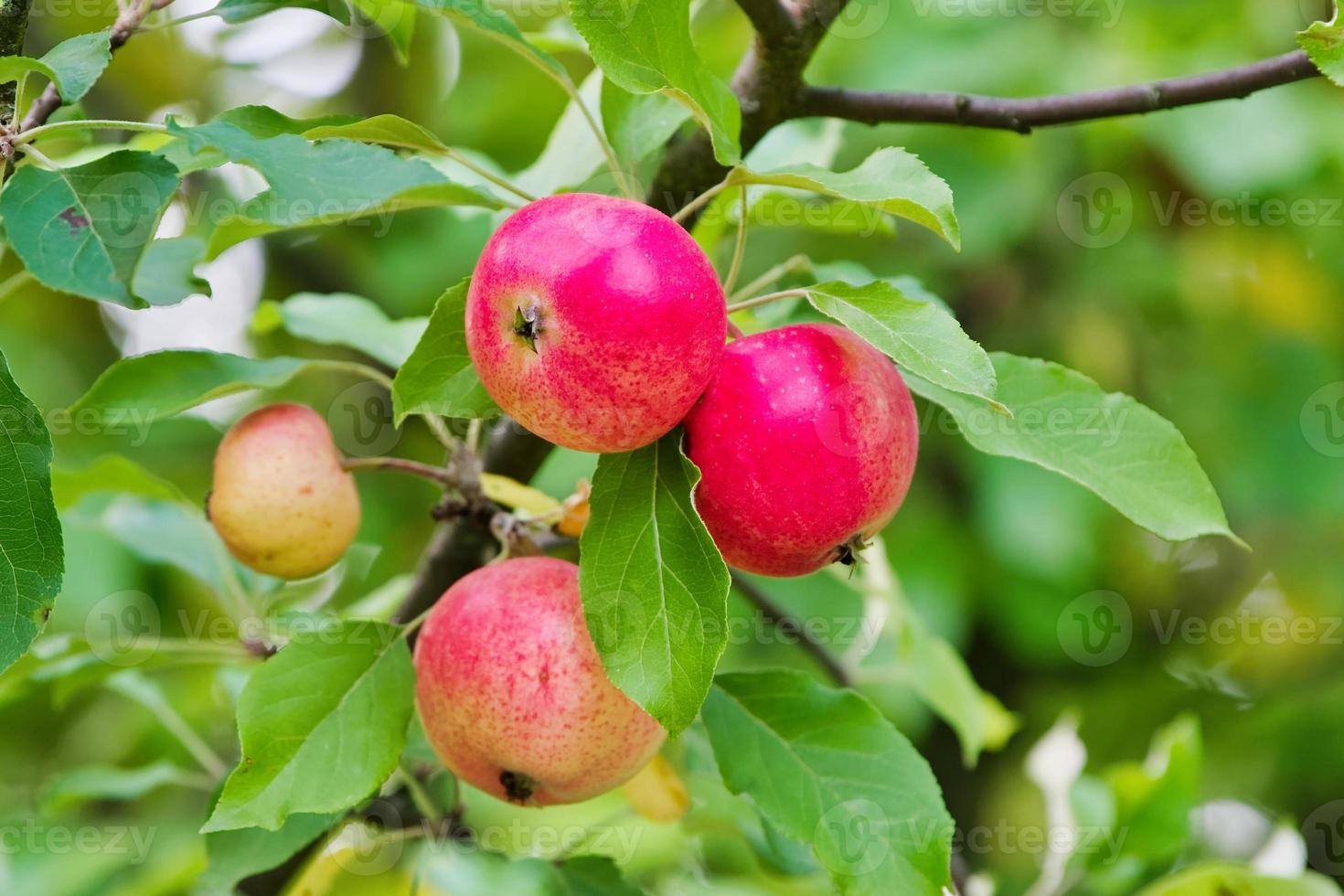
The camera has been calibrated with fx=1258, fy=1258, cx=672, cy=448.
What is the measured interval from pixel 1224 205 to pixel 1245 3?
0.57 meters

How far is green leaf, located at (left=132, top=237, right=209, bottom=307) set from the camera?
1.11 metres

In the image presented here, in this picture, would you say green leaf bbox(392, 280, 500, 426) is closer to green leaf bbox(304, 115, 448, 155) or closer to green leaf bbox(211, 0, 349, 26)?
green leaf bbox(304, 115, 448, 155)

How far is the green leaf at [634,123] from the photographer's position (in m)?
1.28

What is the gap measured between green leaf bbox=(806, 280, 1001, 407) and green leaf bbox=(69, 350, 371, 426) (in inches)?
25.5

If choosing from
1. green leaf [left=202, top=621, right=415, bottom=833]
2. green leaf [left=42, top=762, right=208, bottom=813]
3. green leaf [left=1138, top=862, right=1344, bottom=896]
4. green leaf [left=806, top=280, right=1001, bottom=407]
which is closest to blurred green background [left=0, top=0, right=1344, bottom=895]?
green leaf [left=42, top=762, right=208, bottom=813]

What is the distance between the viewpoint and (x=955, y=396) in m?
1.15

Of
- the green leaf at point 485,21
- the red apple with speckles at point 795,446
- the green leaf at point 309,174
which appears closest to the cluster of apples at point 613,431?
the red apple with speckles at point 795,446

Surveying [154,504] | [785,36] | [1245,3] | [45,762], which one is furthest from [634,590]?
[45,762]

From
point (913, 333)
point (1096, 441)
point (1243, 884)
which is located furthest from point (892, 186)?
point (1243, 884)

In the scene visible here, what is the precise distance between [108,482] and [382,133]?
0.80 metres

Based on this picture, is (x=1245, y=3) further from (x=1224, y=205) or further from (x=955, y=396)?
(x=955, y=396)

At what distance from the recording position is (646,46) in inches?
38.8

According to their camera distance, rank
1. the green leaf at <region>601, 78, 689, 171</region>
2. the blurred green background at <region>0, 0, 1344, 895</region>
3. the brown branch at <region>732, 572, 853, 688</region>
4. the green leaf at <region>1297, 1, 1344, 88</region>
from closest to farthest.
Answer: the green leaf at <region>1297, 1, 1344, 88</region>
the green leaf at <region>601, 78, 689, 171</region>
the brown branch at <region>732, 572, 853, 688</region>
the blurred green background at <region>0, 0, 1344, 895</region>

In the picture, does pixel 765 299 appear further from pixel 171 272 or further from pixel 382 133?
pixel 171 272
